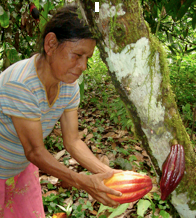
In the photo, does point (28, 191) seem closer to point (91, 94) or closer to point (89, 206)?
point (89, 206)

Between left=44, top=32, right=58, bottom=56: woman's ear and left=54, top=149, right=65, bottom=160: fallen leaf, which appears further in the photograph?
left=54, top=149, right=65, bottom=160: fallen leaf

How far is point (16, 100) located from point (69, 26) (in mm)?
431

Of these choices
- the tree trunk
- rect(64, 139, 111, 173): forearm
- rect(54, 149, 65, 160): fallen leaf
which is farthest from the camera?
rect(54, 149, 65, 160): fallen leaf

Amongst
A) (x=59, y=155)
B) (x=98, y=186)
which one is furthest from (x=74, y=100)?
(x=59, y=155)

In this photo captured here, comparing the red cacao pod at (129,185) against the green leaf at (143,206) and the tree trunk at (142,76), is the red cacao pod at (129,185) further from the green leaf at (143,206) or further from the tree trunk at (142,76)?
the green leaf at (143,206)

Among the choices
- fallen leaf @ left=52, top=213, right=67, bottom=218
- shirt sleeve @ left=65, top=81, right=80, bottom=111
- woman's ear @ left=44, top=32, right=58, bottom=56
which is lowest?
fallen leaf @ left=52, top=213, right=67, bottom=218

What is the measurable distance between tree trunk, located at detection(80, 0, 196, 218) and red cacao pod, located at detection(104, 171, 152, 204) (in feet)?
0.38

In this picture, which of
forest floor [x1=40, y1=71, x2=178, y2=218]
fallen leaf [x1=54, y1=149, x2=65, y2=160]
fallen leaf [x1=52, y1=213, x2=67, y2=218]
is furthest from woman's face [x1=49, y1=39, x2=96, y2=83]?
fallen leaf [x1=54, y1=149, x2=65, y2=160]

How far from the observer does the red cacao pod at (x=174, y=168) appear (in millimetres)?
922

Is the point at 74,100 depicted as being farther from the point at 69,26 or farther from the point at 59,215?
the point at 59,215

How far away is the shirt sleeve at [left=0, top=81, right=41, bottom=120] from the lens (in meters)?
1.08

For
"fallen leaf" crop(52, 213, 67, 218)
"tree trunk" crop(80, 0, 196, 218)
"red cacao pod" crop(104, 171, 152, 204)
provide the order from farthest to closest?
"fallen leaf" crop(52, 213, 67, 218) → "red cacao pod" crop(104, 171, 152, 204) → "tree trunk" crop(80, 0, 196, 218)

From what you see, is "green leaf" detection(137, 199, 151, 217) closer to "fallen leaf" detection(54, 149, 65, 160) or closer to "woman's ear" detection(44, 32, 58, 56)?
"woman's ear" detection(44, 32, 58, 56)

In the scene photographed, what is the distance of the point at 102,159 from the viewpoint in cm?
253
